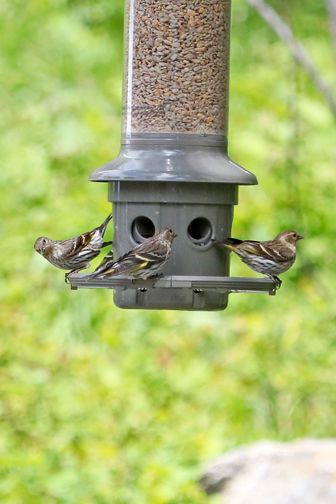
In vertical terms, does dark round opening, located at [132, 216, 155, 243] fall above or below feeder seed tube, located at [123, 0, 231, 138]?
below

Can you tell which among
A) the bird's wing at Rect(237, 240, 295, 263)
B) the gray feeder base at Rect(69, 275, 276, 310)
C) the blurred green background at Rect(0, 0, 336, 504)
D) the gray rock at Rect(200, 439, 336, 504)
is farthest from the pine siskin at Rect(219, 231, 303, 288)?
the gray rock at Rect(200, 439, 336, 504)

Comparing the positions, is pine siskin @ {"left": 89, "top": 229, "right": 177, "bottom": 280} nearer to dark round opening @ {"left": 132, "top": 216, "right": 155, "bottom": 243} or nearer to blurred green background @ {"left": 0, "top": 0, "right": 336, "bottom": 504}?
dark round opening @ {"left": 132, "top": 216, "right": 155, "bottom": 243}

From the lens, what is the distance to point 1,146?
10703 mm

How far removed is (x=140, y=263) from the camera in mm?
5133

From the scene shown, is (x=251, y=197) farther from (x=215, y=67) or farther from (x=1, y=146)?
(x=215, y=67)

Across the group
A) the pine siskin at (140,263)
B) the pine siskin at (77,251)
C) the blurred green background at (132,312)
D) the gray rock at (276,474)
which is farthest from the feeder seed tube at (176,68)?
the gray rock at (276,474)

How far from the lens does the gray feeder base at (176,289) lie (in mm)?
5137

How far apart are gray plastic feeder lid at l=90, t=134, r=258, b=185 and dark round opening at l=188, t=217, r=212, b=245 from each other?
238mm

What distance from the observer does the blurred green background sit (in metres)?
8.60

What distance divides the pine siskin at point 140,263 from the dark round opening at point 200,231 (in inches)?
15.6

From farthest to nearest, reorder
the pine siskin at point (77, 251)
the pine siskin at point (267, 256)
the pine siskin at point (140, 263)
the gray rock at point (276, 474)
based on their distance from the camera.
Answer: the gray rock at point (276, 474)
the pine siskin at point (77, 251)
the pine siskin at point (267, 256)
the pine siskin at point (140, 263)

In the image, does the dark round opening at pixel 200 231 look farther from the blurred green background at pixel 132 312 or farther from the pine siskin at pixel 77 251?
the blurred green background at pixel 132 312

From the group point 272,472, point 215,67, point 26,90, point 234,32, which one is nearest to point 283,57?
point 234,32

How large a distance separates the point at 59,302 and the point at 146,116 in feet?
14.5
